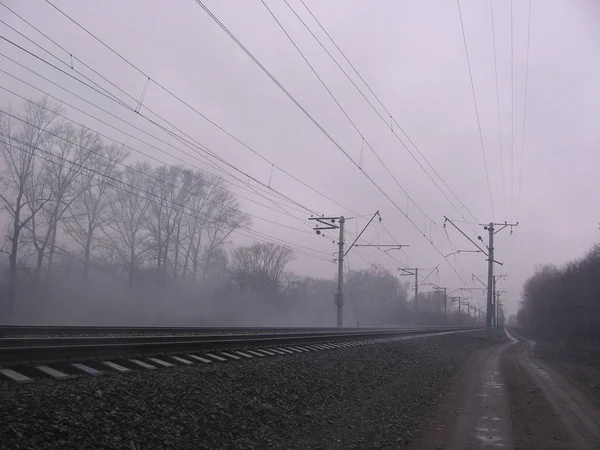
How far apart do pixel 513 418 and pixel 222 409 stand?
21.0 ft

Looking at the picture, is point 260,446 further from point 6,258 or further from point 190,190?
point 190,190

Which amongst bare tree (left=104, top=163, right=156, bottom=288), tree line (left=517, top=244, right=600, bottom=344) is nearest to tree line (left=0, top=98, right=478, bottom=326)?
bare tree (left=104, top=163, right=156, bottom=288)

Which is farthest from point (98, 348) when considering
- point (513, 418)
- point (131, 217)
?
point (131, 217)

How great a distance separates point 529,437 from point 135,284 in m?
44.0

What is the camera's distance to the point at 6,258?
123 ft

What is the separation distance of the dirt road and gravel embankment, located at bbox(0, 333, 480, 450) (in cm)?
60

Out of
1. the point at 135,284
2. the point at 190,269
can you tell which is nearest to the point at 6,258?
the point at 135,284

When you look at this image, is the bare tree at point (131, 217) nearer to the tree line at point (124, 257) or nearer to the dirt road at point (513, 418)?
the tree line at point (124, 257)

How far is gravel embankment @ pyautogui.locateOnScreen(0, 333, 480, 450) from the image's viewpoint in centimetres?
668

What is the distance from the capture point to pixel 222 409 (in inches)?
363

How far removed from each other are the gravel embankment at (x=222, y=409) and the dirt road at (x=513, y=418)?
600 millimetres

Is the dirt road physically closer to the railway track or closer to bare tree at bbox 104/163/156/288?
the railway track

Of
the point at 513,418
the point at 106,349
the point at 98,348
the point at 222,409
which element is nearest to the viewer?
the point at 222,409

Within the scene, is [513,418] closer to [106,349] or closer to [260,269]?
→ [106,349]
